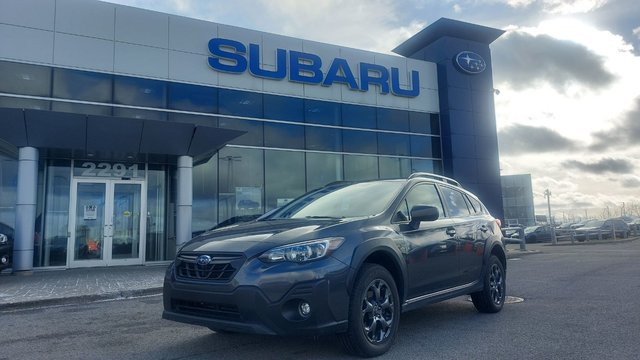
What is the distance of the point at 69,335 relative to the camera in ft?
18.8

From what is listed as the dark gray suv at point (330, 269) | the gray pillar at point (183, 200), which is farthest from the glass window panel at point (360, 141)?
the dark gray suv at point (330, 269)

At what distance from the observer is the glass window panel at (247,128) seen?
1622 centimetres

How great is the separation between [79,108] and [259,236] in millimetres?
12073

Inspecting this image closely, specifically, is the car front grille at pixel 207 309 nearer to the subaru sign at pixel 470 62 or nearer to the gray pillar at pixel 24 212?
the gray pillar at pixel 24 212

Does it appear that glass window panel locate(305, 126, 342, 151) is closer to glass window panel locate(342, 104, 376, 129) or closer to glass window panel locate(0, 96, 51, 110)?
glass window panel locate(342, 104, 376, 129)

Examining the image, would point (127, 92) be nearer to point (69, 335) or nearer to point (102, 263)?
point (102, 263)

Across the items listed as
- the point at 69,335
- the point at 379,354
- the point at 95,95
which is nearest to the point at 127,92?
the point at 95,95

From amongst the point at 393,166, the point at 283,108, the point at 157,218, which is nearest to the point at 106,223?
the point at 157,218

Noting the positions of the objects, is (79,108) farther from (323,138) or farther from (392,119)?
(392,119)

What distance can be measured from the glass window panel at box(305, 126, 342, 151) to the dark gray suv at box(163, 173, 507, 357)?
11983 millimetres

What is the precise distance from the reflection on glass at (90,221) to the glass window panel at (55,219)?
0.32 meters

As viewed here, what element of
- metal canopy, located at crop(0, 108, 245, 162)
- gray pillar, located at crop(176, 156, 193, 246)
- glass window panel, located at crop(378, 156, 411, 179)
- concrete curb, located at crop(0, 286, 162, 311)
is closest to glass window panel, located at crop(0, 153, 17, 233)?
metal canopy, located at crop(0, 108, 245, 162)

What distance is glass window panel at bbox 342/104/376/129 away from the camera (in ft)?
60.8

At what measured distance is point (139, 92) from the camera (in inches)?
595
